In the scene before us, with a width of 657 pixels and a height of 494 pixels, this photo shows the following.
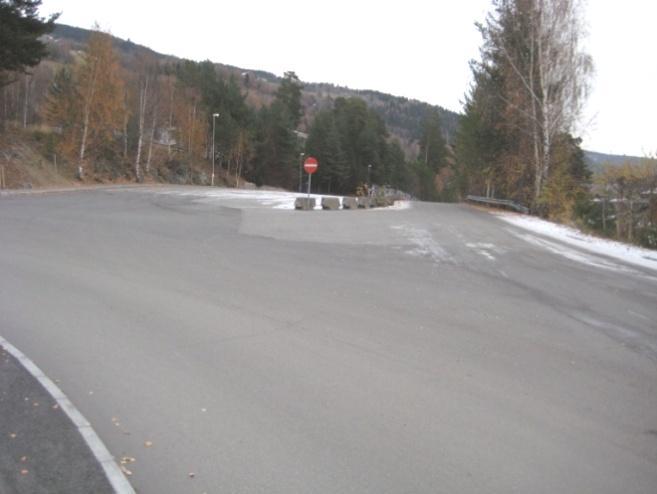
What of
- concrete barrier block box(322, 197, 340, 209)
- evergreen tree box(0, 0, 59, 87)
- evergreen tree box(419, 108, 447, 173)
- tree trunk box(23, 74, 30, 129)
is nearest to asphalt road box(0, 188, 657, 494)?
concrete barrier block box(322, 197, 340, 209)

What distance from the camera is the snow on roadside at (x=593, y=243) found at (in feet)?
49.7

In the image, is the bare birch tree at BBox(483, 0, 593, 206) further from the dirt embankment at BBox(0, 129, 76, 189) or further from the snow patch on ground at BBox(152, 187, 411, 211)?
the dirt embankment at BBox(0, 129, 76, 189)

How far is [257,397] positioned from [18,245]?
988cm

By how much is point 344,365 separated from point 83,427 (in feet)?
8.74

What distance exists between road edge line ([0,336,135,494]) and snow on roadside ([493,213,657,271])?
1363 cm

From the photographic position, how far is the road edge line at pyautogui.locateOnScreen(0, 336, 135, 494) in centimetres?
360

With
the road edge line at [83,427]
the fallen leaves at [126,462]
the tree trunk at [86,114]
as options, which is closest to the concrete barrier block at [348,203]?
the road edge line at [83,427]

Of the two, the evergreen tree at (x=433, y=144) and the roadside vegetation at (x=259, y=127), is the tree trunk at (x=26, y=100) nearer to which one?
the roadside vegetation at (x=259, y=127)

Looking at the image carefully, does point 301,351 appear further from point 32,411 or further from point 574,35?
point 574,35

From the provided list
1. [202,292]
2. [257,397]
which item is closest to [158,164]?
[202,292]

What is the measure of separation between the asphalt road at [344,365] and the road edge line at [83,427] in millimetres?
134

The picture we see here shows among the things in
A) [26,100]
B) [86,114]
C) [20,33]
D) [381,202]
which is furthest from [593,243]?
[26,100]

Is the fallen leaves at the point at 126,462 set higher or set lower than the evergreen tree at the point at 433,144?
lower

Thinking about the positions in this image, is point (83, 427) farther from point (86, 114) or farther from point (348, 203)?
point (86, 114)
